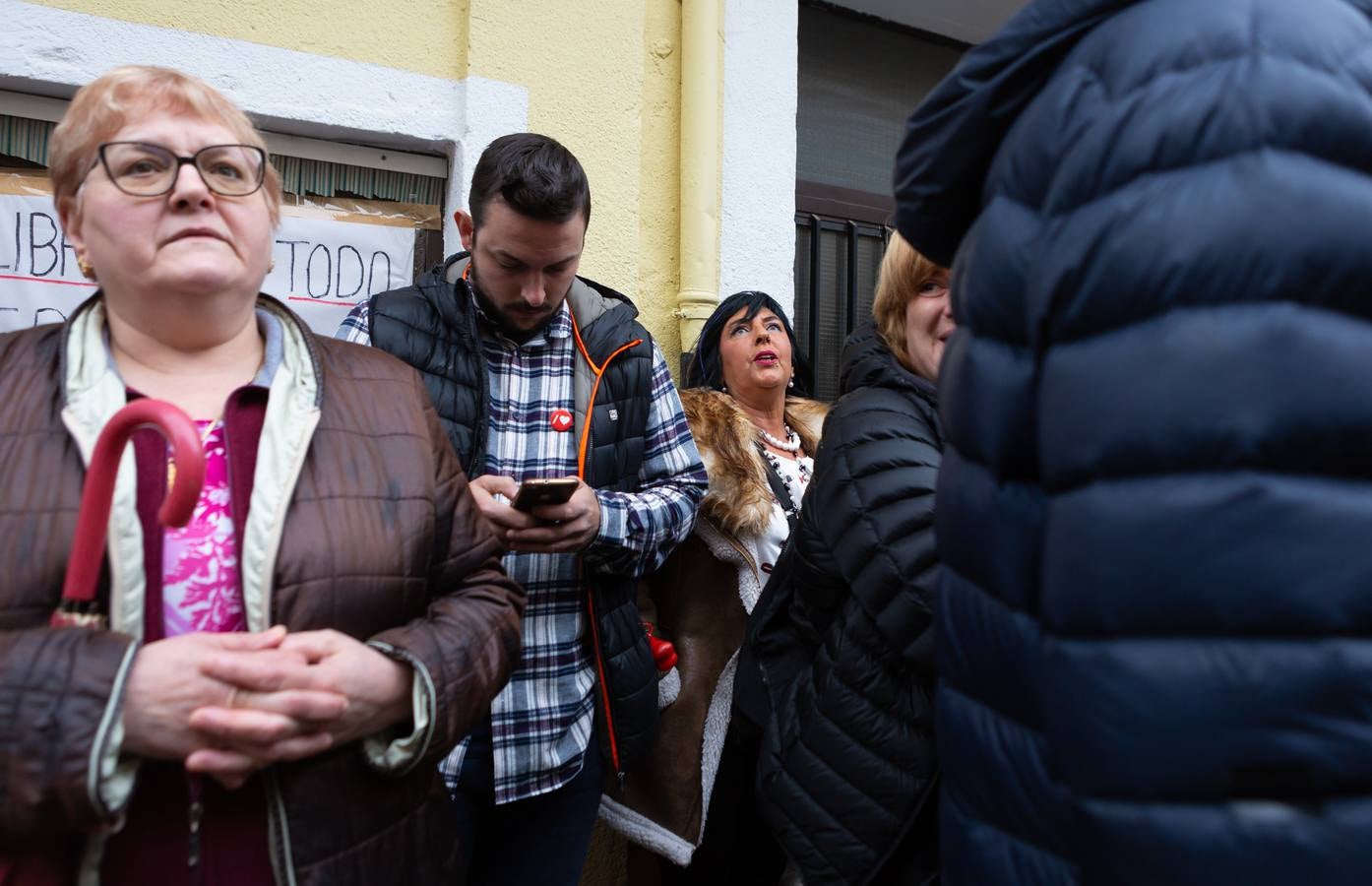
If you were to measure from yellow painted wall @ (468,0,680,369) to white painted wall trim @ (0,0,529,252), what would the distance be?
5.0 inches

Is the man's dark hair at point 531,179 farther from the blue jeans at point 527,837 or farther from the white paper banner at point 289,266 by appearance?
the blue jeans at point 527,837

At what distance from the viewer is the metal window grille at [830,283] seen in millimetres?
3902

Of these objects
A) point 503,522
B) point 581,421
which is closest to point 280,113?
point 581,421

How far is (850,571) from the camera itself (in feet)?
4.99

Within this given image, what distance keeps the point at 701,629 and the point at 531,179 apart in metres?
1.36

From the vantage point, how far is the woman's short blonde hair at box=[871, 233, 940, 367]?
5.84ft

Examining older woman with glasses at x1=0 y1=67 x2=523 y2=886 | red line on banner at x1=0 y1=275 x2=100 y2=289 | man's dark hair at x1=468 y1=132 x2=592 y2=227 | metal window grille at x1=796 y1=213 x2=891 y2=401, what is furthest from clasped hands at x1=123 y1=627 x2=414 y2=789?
metal window grille at x1=796 y1=213 x2=891 y2=401

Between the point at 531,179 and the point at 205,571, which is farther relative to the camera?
the point at 531,179

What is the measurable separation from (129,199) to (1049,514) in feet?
4.20

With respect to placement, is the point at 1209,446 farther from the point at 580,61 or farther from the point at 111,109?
the point at 580,61

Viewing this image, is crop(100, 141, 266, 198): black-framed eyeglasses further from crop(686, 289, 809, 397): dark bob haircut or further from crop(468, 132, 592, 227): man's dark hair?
crop(686, 289, 809, 397): dark bob haircut

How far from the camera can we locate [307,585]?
1210 mm

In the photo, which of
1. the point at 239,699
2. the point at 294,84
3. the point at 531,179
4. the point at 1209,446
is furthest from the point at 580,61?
the point at 1209,446

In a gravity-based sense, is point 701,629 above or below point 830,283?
below
